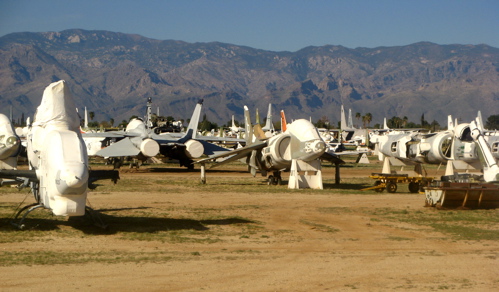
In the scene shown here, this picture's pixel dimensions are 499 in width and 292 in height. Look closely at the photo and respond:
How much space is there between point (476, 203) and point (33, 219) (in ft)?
51.3

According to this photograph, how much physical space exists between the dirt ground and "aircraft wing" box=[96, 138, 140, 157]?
17.9m

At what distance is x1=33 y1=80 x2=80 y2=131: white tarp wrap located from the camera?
19891 mm

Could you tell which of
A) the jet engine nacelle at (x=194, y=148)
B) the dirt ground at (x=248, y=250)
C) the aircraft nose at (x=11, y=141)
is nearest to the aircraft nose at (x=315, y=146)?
the dirt ground at (x=248, y=250)

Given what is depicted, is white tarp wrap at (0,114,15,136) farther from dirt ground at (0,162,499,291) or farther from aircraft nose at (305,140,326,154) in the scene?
aircraft nose at (305,140,326,154)

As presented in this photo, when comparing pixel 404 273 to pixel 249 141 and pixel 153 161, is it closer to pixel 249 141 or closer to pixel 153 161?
pixel 249 141

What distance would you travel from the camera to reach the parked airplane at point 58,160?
17672 mm

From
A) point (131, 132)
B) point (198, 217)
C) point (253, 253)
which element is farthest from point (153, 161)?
point (253, 253)

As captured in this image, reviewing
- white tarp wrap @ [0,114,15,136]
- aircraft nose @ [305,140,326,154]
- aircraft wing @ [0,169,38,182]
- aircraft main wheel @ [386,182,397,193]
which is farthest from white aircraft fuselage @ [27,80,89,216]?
aircraft main wheel @ [386,182,397,193]

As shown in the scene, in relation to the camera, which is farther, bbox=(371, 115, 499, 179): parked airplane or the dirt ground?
bbox=(371, 115, 499, 179): parked airplane


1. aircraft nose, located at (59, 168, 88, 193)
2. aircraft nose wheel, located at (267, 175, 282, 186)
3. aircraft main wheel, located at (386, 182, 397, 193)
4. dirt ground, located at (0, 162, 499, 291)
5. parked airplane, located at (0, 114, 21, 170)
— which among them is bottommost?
dirt ground, located at (0, 162, 499, 291)

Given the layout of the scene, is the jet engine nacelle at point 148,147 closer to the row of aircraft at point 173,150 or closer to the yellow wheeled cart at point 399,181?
the row of aircraft at point 173,150

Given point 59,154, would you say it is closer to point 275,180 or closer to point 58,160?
point 58,160

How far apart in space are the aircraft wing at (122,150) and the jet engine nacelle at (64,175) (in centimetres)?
2729

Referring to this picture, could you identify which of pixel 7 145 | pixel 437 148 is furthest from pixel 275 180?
pixel 7 145
